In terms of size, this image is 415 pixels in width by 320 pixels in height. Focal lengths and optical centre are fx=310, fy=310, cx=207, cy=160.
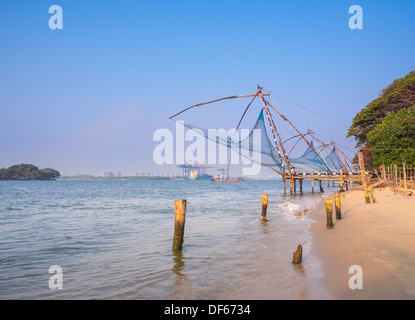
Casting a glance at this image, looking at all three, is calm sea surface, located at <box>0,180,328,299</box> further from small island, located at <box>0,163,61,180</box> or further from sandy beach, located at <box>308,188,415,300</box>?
small island, located at <box>0,163,61,180</box>

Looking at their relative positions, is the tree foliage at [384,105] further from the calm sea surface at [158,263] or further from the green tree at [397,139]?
the calm sea surface at [158,263]

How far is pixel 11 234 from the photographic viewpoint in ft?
37.3

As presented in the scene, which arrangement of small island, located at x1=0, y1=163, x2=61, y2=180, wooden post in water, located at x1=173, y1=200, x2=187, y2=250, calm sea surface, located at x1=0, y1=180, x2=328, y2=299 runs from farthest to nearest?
small island, located at x1=0, y1=163, x2=61, y2=180, wooden post in water, located at x1=173, y1=200, x2=187, y2=250, calm sea surface, located at x1=0, y1=180, x2=328, y2=299

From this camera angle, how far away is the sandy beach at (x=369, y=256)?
438cm

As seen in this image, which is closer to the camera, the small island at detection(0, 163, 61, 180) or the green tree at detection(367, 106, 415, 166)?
the green tree at detection(367, 106, 415, 166)

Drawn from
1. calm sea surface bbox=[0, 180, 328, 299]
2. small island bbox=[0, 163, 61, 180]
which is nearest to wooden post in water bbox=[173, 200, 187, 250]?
calm sea surface bbox=[0, 180, 328, 299]

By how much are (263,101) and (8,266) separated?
1682 centimetres

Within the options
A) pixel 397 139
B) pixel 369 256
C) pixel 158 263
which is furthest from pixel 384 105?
pixel 158 263

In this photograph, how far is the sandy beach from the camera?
14.4 feet

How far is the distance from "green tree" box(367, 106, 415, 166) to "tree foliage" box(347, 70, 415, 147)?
565cm

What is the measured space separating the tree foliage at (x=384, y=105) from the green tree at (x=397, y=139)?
5651 millimetres

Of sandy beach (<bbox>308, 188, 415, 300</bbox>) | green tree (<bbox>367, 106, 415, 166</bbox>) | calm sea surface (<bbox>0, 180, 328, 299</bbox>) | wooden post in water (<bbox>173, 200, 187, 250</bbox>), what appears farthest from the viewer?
green tree (<bbox>367, 106, 415, 166</bbox>)
